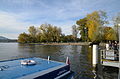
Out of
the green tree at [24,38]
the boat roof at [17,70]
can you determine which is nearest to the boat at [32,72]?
the boat roof at [17,70]

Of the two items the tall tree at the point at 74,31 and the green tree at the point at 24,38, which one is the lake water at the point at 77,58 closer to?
the tall tree at the point at 74,31

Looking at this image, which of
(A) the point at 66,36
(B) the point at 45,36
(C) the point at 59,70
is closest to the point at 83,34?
(A) the point at 66,36

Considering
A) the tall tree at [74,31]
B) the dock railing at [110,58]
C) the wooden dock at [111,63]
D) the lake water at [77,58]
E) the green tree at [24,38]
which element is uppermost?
the tall tree at [74,31]

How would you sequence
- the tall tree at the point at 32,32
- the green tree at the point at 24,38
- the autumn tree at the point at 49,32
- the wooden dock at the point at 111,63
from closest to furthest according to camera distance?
the wooden dock at the point at 111,63
the autumn tree at the point at 49,32
the tall tree at the point at 32,32
the green tree at the point at 24,38

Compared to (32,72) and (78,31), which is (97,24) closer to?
(78,31)

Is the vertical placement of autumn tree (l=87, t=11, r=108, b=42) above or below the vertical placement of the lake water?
above

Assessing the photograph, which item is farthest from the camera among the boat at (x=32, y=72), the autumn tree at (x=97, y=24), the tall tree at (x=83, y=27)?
the tall tree at (x=83, y=27)

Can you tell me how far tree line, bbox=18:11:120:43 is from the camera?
35531 mm

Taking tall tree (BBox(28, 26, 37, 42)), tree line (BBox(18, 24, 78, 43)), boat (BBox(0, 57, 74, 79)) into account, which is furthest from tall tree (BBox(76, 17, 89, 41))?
boat (BBox(0, 57, 74, 79))

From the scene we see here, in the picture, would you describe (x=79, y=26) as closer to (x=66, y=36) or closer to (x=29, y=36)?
(x=66, y=36)

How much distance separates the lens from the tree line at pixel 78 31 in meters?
35.5

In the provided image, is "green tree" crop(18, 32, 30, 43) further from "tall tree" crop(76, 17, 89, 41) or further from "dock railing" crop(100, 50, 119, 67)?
"dock railing" crop(100, 50, 119, 67)

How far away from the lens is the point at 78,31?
59125 millimetres

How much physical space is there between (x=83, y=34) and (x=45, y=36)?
2639 cm
